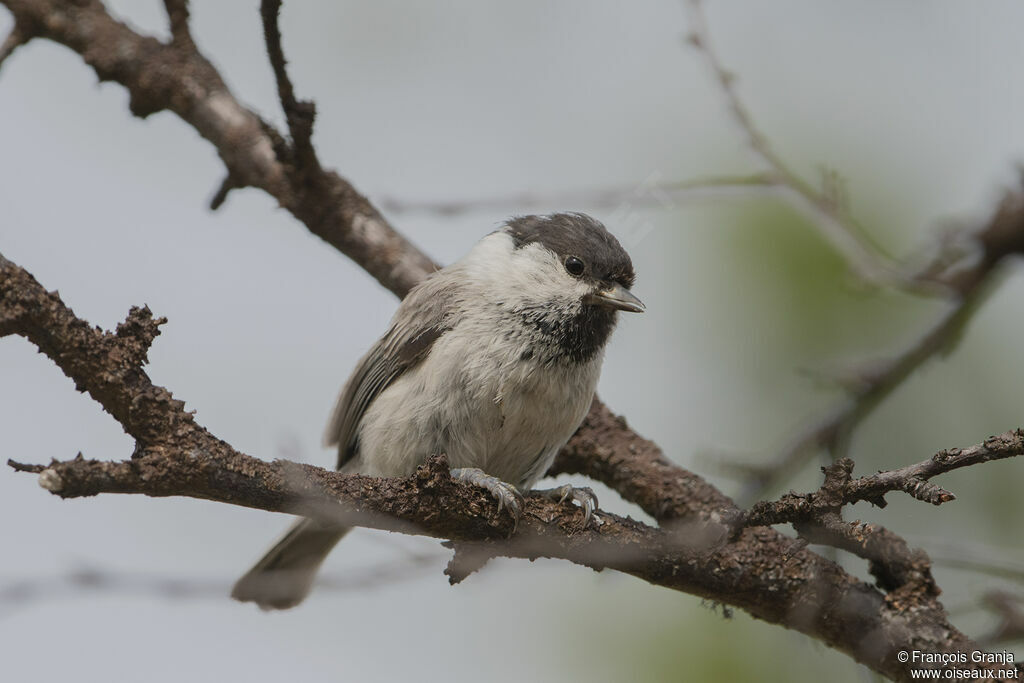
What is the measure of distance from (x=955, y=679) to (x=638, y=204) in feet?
5.97

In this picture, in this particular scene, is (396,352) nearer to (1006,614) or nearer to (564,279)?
(564,279)

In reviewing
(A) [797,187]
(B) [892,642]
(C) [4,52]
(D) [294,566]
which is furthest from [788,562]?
(C) [4,52]

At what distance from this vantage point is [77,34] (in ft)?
13.3

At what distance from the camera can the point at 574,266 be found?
12.3ft

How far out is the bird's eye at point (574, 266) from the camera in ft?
12.2

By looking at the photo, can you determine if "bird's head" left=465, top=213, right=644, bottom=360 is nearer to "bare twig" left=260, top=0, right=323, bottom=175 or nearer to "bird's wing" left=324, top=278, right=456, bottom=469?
"bird's wing" left=324, top=278, right=456, bottom=469

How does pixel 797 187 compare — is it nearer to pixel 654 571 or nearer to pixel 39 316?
pixel 654 571

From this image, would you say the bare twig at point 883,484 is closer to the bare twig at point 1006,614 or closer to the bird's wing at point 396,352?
the bare twig at point 1006,614

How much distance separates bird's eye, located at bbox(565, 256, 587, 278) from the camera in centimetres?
373

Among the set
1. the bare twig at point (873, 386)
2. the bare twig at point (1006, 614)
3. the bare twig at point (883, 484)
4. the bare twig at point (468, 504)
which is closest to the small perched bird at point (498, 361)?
the bare twig at point (468, 504)

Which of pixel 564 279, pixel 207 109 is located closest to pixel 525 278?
pixel 564 279

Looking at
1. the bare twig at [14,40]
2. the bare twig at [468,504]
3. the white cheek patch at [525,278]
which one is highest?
the bare twig at [14,40]

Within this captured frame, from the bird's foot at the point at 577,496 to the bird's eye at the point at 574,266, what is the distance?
0.82 meters

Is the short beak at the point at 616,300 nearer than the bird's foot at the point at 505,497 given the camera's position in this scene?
No
